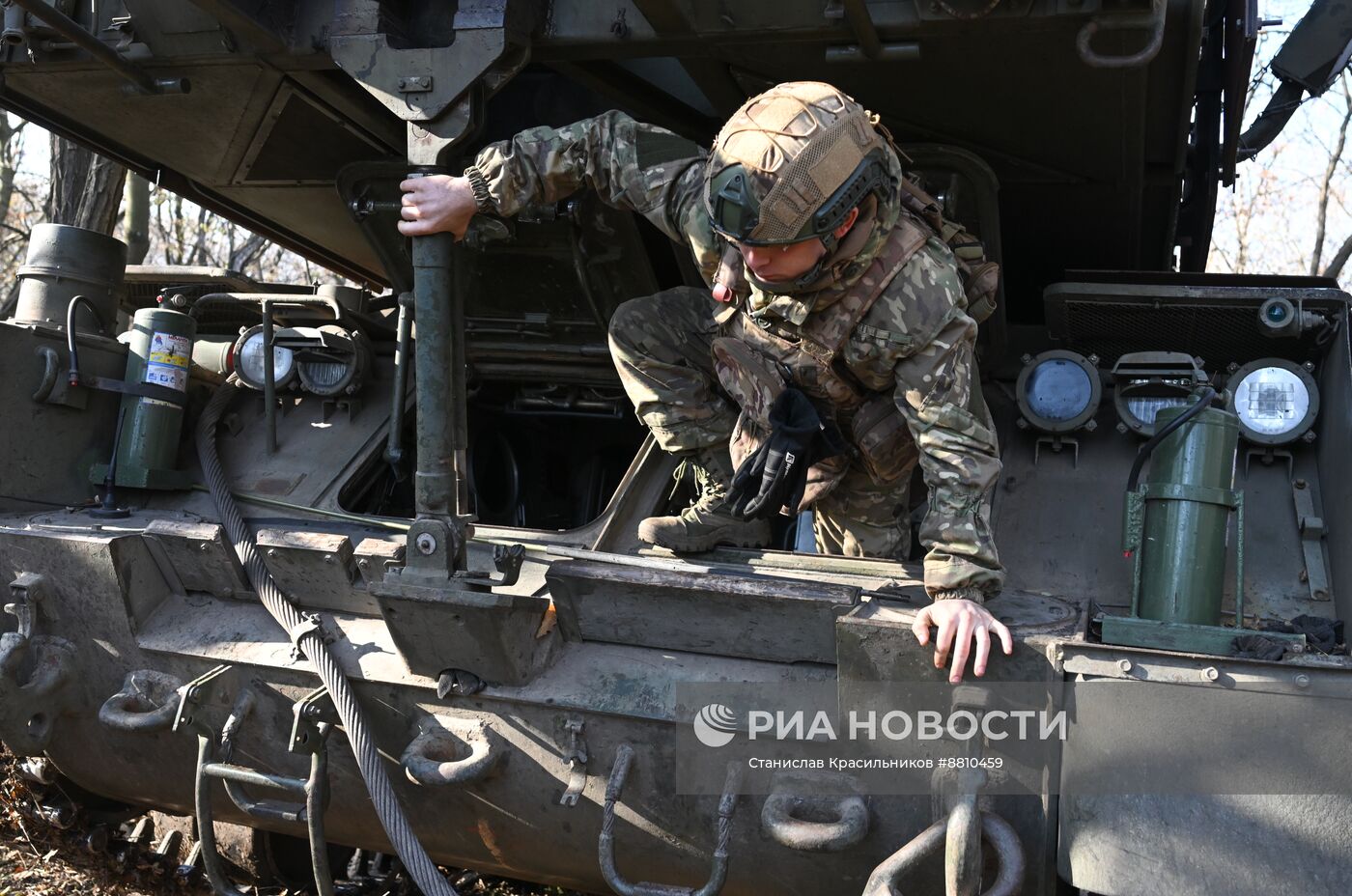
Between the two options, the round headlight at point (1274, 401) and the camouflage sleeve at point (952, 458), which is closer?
the camouflage sleeve at point (952, 458)

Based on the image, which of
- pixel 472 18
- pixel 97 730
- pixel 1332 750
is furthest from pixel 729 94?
pixel 97 730

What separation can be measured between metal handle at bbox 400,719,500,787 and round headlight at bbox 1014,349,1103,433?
173cm

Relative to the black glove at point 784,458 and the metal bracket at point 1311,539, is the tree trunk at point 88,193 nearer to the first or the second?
the black glove at point 784,458

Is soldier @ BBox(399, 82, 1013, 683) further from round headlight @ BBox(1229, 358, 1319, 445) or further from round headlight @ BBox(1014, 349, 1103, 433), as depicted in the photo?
round headlight @ BBox(1229, 358, 1319, 445)

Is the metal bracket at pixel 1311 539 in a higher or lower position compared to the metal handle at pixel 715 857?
higher

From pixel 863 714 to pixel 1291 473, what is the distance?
141 centimetres

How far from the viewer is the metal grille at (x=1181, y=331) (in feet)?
11.4

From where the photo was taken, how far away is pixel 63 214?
26.9ft

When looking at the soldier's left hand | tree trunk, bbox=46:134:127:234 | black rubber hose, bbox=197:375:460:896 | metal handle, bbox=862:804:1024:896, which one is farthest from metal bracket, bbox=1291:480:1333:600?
tree trunk, bbox=46:134:127:234

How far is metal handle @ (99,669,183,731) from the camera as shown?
336cm

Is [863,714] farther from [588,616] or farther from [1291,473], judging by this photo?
[1291,473]

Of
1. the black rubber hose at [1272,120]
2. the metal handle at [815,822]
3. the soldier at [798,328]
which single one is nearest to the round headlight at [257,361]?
the soldier at [798,328]

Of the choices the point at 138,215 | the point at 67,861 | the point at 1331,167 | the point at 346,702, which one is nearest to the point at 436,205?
the point at 346,702

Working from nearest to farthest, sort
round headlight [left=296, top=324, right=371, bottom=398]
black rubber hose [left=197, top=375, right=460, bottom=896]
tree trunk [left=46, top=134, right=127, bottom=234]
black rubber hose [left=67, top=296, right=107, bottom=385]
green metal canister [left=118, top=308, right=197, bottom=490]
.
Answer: black rubber hose [left=197, top=375, right=460, bottom=896], black rubber hose [left=67, top=296, right=107, bottom=385], green metal canister [left=118, top=308, right=197, bottom=490], round headlight [left=296, top=324, right=371, bottom=398], tree trunk [left=46, top=134, right=127, bottom=234]
